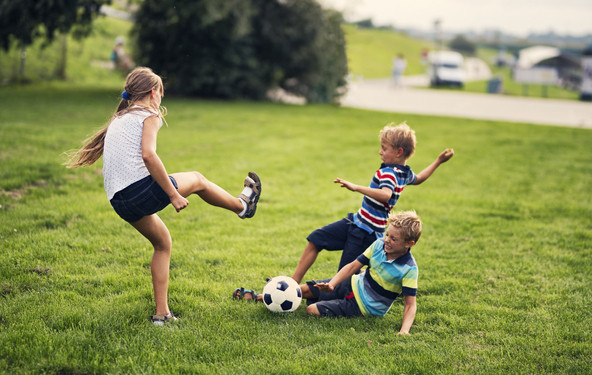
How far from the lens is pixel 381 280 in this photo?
4191mm

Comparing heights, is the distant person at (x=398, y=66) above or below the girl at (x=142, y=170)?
above

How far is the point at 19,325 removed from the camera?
3.72m

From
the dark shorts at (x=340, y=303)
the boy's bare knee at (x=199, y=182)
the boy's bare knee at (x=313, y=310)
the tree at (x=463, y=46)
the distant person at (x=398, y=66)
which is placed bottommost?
the boy's bare knee at (x=313, y=310)

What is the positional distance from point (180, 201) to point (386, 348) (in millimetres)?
1791

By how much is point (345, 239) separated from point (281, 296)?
845 mm

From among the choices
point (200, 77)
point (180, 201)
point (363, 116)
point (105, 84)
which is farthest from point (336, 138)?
point (105, 84)

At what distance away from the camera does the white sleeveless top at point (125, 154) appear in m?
3.63

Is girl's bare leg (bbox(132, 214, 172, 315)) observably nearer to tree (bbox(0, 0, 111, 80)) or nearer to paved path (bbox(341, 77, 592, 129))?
tree (bbox(0, 0, 111, 80))

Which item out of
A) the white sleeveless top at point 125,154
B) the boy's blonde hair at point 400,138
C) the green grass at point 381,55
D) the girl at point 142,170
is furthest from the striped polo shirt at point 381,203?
the green grass at point 381,55

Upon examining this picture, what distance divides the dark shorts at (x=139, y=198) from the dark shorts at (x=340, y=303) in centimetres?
158

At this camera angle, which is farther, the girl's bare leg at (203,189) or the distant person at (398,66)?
the distant person at (398,66)

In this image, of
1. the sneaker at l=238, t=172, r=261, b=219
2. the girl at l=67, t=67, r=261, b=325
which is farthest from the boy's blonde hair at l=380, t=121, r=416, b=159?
the girl at l=67, t=67, r=261, b=325

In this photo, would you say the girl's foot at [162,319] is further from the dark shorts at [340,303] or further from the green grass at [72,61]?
the green grass at [72,61]

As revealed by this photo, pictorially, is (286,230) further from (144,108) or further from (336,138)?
(336,138)
